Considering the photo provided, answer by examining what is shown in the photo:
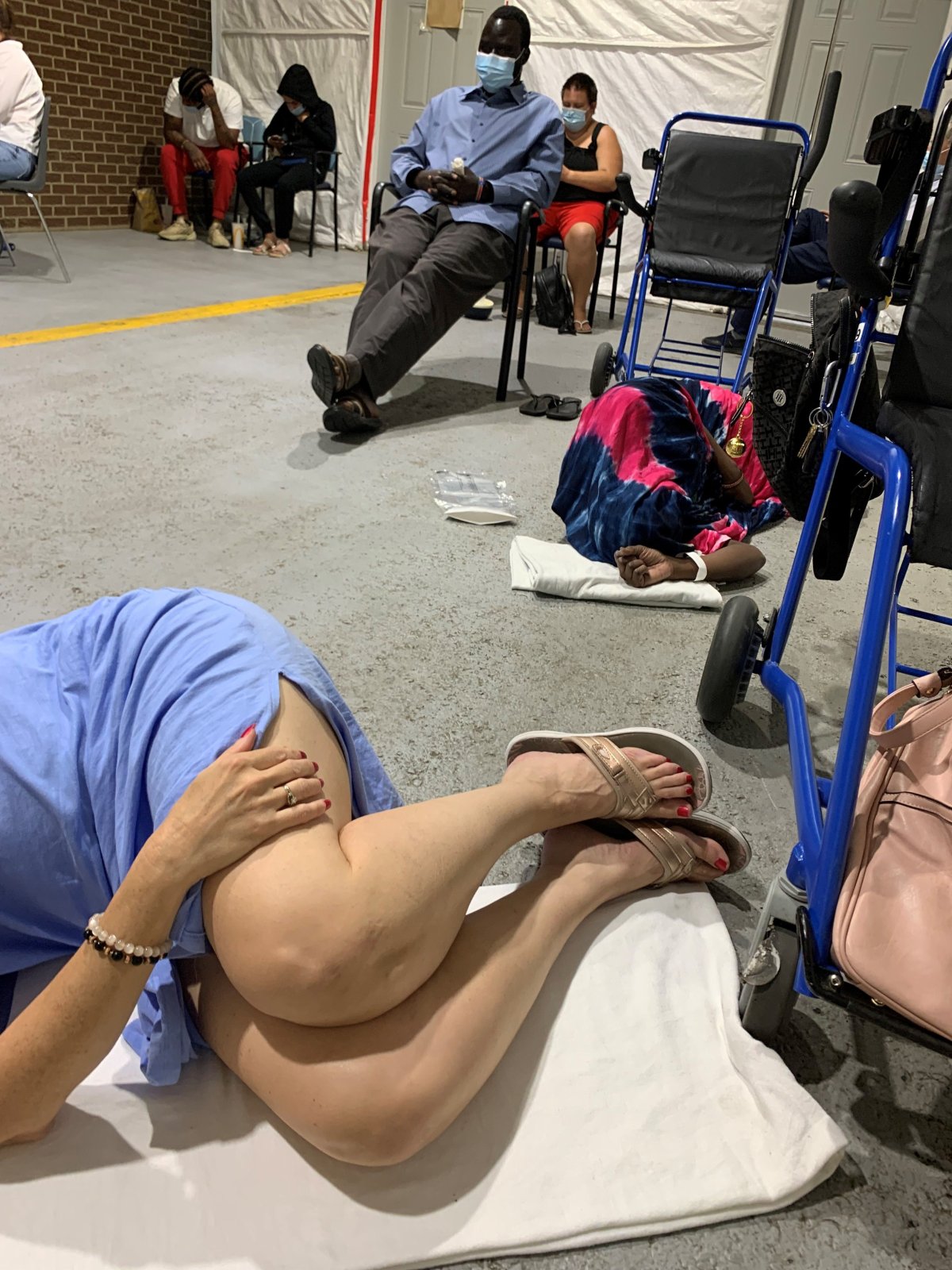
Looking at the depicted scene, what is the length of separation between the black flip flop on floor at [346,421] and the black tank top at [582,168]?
247cm

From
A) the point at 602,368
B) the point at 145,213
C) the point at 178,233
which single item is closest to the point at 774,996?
the point at 602,368

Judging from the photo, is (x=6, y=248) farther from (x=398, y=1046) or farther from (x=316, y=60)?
(x=398, y=1046)

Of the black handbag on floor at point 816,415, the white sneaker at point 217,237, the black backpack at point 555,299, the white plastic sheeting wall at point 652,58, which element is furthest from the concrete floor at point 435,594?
the white plastic sheeting wall at point 652,58

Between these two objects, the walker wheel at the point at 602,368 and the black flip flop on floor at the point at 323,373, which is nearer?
the black flip flop on floor at the point at 323,373

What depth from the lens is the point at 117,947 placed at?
75cm

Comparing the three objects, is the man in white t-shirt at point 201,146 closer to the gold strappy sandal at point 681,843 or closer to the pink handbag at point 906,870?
the gold strappy sandal at point 681,843

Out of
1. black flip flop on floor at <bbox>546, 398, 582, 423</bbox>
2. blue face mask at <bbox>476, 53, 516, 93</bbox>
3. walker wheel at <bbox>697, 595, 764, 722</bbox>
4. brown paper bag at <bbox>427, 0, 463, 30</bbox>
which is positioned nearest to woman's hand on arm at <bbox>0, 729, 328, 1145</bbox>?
walker wheel at <bbox>697, 595, 764, 722</bbox>

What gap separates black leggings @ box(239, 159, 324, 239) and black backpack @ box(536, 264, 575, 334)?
6.90 feet

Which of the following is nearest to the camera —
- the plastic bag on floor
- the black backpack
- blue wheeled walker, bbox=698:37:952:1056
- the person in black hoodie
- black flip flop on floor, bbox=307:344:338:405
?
blue wheeled walker, bbox=698:37:952:1056

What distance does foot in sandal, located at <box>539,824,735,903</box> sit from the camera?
1090mm

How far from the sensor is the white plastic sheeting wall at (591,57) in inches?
198

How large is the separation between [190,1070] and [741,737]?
1039mm

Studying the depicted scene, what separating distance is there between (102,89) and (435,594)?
18.9ft

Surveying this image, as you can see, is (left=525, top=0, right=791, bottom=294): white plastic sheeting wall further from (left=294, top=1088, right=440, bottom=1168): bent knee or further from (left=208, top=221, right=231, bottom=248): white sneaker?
(left=294, top=1088, right=440, bottom=1168): bent knee
